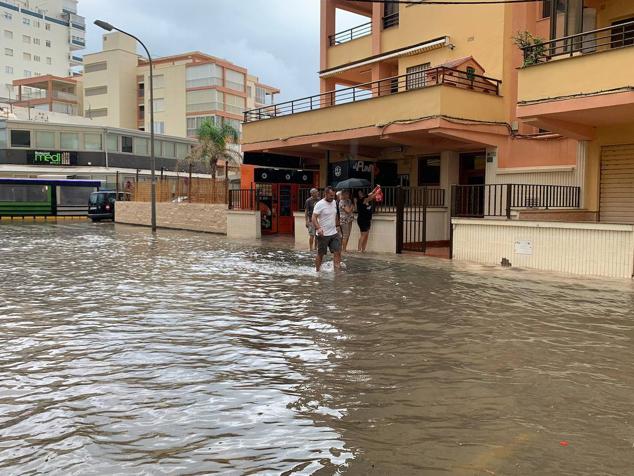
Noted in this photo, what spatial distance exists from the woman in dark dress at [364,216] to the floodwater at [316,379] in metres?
6.43

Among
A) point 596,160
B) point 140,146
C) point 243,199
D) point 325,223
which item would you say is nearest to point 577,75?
point 596,160

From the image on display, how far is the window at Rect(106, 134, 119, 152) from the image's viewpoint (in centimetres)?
5299

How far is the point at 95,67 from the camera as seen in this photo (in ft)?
236

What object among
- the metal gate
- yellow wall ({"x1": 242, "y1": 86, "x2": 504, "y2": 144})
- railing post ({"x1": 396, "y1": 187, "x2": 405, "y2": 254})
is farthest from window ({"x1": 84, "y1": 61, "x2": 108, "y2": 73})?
railing post ({"x1": 396, "y1": 187, "x2": 405, "y2": 254})

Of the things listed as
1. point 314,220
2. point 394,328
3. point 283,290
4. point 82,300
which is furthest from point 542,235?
point 82,300

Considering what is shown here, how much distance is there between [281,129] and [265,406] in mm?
19036

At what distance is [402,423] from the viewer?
13.7 feet

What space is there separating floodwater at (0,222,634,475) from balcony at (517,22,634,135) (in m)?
4.53

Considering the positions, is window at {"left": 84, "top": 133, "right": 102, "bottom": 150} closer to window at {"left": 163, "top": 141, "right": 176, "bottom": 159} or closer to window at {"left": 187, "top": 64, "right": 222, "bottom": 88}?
window at {"left": 163, "top": 141, "right": 176, "bottom": 159}

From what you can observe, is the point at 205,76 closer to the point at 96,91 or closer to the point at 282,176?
the point at 96,91

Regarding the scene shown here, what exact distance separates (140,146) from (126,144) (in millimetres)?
1537

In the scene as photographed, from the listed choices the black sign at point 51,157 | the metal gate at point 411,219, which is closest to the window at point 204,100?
the black sign at point 51,157

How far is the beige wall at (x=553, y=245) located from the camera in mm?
11650

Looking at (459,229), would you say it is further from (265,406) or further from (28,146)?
(28,146)
